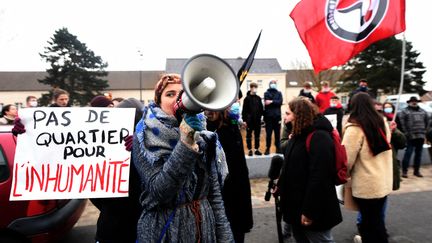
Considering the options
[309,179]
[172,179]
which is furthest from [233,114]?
[172,179]

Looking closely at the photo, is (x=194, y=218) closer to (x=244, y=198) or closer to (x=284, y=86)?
(x=244, y=198)

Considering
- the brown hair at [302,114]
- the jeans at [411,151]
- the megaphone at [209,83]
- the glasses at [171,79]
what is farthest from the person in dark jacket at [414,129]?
the megaphone at [209,83]

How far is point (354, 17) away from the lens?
12.4ft

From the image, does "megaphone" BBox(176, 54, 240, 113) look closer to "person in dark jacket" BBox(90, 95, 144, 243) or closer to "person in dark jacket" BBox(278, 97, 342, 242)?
"person in dark jacket" BBox(90, 95, 144, 243)

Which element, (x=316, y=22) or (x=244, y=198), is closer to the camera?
(x=244, y=198)

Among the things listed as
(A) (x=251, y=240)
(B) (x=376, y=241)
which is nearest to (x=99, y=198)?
(A) (x=251, y=240)

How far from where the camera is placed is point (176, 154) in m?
1.50

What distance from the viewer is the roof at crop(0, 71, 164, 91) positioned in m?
62.7

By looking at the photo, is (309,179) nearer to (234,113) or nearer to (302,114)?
(302,114)

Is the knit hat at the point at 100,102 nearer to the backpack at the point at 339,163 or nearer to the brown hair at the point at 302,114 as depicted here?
the brown hair at the point at 302,114

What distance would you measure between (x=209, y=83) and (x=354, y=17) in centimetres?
310

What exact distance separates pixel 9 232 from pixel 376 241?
3.50 metres

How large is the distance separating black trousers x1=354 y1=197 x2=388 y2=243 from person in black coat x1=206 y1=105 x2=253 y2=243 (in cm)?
126

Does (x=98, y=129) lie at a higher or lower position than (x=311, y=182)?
higher
